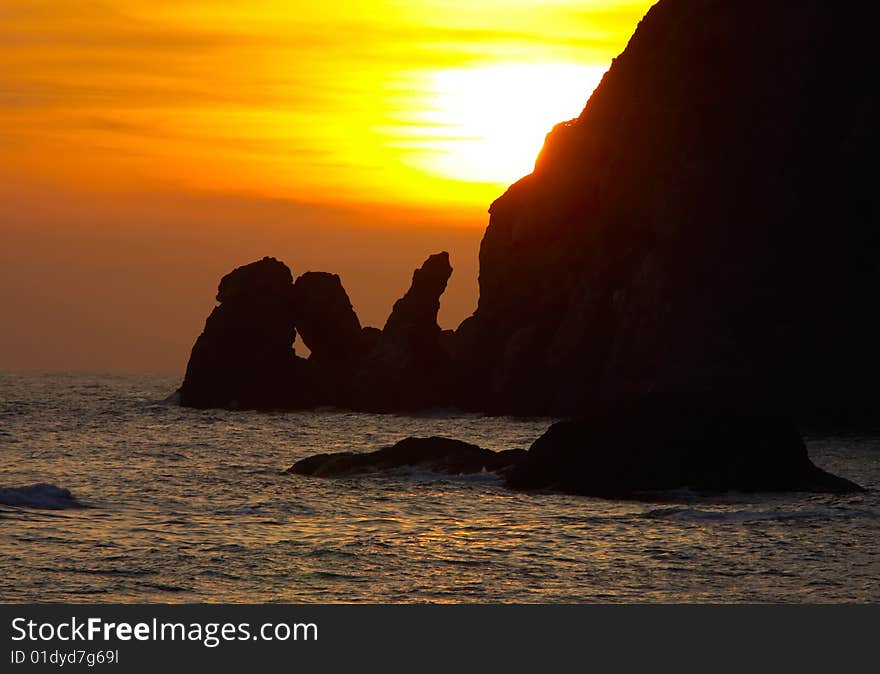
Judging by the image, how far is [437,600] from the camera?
2622 cm

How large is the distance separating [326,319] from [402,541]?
103m

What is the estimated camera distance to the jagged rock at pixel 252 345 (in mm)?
133000

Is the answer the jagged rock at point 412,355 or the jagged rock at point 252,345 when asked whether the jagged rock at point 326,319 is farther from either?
the jagged rock at point 412,355

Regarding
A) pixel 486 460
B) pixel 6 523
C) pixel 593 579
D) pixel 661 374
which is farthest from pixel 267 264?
pixel 593 579

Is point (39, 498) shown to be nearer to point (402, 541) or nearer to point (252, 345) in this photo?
point (402, 541)

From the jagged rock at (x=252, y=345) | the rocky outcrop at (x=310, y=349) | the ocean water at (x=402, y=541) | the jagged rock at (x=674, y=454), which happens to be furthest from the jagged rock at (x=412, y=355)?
the jagged rock at (x=674, y=454)

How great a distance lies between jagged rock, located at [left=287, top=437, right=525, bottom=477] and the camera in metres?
52.0

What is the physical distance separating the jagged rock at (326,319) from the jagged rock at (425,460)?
268 ft

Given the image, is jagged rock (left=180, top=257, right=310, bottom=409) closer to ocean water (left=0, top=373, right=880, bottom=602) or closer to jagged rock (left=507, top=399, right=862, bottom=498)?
ocean water (left=0, top=373, right=880, bottom=602)

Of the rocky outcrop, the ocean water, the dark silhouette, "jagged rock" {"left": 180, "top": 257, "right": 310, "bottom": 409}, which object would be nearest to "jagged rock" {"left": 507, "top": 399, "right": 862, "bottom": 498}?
the ocean water

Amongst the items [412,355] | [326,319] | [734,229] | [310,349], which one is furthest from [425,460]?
[310,349]

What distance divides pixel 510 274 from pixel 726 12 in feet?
100.0

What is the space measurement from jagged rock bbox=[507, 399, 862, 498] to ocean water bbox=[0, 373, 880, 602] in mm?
1332
